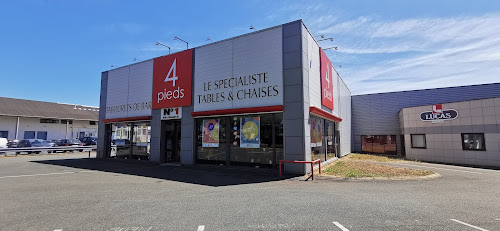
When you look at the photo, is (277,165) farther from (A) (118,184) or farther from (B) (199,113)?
(A) (118,184)

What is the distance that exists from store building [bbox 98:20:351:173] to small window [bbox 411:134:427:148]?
7109 mm

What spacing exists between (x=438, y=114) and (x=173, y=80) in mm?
20209

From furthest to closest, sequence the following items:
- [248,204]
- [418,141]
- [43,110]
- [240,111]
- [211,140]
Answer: [43,110]
[418,141]
[211,140]
[240,111]
[248,204]

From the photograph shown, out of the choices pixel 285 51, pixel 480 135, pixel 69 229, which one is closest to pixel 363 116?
pixel 480 135

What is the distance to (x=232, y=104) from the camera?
45.0ft

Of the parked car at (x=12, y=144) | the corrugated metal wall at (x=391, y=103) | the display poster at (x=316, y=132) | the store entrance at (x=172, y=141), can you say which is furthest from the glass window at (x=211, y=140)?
the parked car at (x=12, y=144)

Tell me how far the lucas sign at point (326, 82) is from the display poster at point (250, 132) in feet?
16.6

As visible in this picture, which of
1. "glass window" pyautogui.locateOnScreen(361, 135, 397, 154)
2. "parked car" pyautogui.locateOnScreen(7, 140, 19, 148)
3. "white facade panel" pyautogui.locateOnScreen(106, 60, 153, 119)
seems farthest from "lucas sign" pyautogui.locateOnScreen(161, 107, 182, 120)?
"parked car" pyautogui.locateOnScreen(7, 140, 19, 148)

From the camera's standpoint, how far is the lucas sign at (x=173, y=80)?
1566 cm

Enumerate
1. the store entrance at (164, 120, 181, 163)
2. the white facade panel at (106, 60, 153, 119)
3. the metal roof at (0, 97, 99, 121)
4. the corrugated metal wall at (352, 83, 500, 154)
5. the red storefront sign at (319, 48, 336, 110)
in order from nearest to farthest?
the red storefront sign at (319, 48, 336, 110), the store entrance at (164, 120, 181, 163), the white facade panel at (106, 60, 153, 119), the corrugated metal wall at (352, 83, 500, 154), the metal roof at (0, 97, 99, 121)

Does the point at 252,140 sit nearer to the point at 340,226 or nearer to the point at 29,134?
the point at 340,226

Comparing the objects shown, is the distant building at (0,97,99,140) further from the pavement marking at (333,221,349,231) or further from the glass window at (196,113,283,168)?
the pavement marking at (333,221,349,231)

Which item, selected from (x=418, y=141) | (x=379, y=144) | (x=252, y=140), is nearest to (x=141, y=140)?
(x=252, y=140)

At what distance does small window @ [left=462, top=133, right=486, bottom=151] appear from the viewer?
16.3 m
